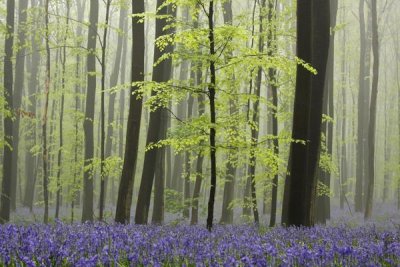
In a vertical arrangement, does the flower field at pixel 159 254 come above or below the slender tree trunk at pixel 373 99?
below

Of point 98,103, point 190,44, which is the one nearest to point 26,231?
point 190,44

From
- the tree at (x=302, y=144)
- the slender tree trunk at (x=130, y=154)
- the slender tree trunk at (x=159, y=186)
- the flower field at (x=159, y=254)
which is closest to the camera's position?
the flower field at (x=159, y=254)

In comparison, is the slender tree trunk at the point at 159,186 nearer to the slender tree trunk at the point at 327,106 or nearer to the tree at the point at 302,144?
the slender tree trunk at the point at 327,106

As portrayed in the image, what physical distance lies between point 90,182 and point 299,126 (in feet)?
42.8

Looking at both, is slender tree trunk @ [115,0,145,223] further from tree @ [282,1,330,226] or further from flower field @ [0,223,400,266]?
flower field @ [0,223,400,266]

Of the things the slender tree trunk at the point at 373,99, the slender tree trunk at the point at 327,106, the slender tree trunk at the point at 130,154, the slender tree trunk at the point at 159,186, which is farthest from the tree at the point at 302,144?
the slender tree trunk at the point at 373,99

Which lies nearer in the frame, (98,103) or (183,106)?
(183,106)

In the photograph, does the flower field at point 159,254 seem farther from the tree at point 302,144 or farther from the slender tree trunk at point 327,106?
the slender tree trunk at point 327,106

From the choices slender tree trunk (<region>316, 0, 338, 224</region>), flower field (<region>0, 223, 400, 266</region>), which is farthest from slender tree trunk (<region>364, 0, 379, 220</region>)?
flower field (<region>0, 223, 400, 266</region>)

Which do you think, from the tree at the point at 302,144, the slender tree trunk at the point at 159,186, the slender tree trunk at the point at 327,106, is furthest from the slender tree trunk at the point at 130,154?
the slender tree trunk at the point at 327,106

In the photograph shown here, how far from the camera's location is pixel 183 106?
32250 millimetres

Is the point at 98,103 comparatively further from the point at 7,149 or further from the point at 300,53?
the point at 300,53

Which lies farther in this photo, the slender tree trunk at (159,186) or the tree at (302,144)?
the slender tree trunk at (159,186)

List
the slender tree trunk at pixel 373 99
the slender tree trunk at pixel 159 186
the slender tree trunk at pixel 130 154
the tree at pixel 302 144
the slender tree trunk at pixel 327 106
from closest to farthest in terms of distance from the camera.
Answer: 1. the tree at pixel 302 144
2. the slender tree trunk at pixel 130 154
3. the slender tree trunk at pixel 159 186
4. the slender tree trunk at pixel 327 106
5. the slender tree trunk at pixel 373 99
